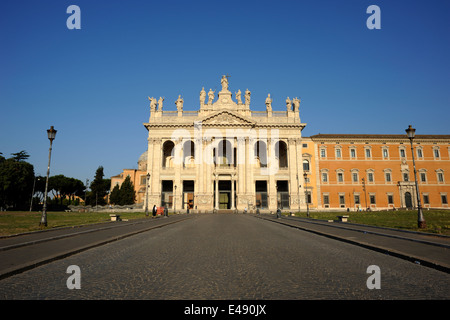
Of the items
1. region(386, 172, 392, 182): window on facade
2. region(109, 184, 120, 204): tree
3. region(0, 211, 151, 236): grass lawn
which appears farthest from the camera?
region(109, 184, 120, 204): tree

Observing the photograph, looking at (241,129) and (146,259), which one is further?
(241,129)

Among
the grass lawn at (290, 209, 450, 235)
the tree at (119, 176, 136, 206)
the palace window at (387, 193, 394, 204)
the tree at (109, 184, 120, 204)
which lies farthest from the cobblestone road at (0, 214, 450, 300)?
the tree at (109, 184, 120, 204)

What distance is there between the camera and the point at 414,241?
9398mm

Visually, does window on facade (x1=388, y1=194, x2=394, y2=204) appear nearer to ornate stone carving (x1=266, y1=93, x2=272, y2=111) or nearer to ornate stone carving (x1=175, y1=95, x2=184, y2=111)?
ornate stone carving (x1=266, y1=93, x2=272, y2=111)

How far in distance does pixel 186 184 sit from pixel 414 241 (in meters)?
48.2

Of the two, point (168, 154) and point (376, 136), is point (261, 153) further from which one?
point (376, 136)

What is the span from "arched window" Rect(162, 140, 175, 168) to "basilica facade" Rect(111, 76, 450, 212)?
0.21 metres

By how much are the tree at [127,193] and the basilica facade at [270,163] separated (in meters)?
16.7

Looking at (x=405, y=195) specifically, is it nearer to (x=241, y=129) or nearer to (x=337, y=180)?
(x=337, y=180)

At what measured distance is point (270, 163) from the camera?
53312 millimetres

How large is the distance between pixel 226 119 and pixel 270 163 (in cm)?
1203

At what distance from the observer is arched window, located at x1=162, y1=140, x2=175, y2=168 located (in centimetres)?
5728

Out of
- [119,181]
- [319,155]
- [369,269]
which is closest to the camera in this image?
[369,269]
